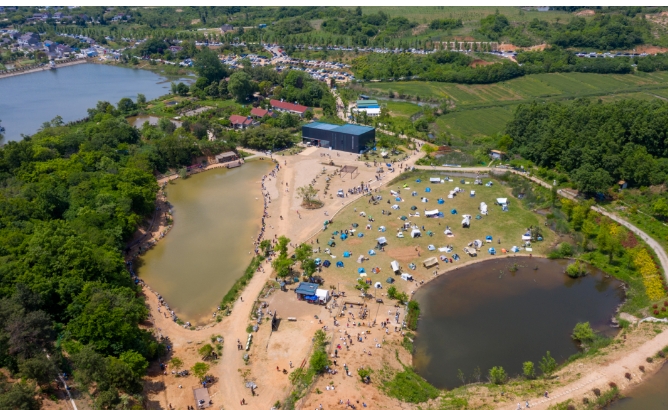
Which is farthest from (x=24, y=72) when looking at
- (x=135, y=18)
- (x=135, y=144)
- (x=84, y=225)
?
(x=84, y=225)

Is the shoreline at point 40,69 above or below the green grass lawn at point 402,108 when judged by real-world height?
above

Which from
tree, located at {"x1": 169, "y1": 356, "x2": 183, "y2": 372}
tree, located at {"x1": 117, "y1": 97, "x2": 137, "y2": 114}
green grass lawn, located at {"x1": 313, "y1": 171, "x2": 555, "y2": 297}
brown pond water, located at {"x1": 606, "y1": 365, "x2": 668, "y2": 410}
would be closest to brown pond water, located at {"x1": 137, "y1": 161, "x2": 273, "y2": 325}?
tree, located at {"x1": 169, "y1": 356, "x2": 183, "y2": 372}

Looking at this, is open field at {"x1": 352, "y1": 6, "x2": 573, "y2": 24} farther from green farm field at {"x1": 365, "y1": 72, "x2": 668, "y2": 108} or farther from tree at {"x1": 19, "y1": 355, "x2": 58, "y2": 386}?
tree at {"x1": 19, "y1": 355, "x2": 58, "y2": 386}

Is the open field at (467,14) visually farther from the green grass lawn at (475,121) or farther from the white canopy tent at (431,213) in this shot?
the white canopy tent at (431,213)

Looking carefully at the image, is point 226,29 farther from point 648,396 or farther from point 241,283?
point 648,396

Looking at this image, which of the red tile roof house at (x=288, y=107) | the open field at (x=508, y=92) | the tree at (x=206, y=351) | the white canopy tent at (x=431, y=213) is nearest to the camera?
the tree at (x=206, y=351)

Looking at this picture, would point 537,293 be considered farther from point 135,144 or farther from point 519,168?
point 135,144

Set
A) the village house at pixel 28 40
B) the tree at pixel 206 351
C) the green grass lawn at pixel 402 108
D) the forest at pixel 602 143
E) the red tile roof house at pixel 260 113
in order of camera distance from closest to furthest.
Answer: the tree at pixel 206 351
the forest at pixel 602 143
the red tile roof house at pixel 260 113
the green grass lawn at pixel 402 108
the village house at pixel 28 40

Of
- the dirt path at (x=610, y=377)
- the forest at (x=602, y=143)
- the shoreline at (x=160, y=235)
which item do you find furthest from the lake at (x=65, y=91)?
the dirt path at (x=610, y=377)
